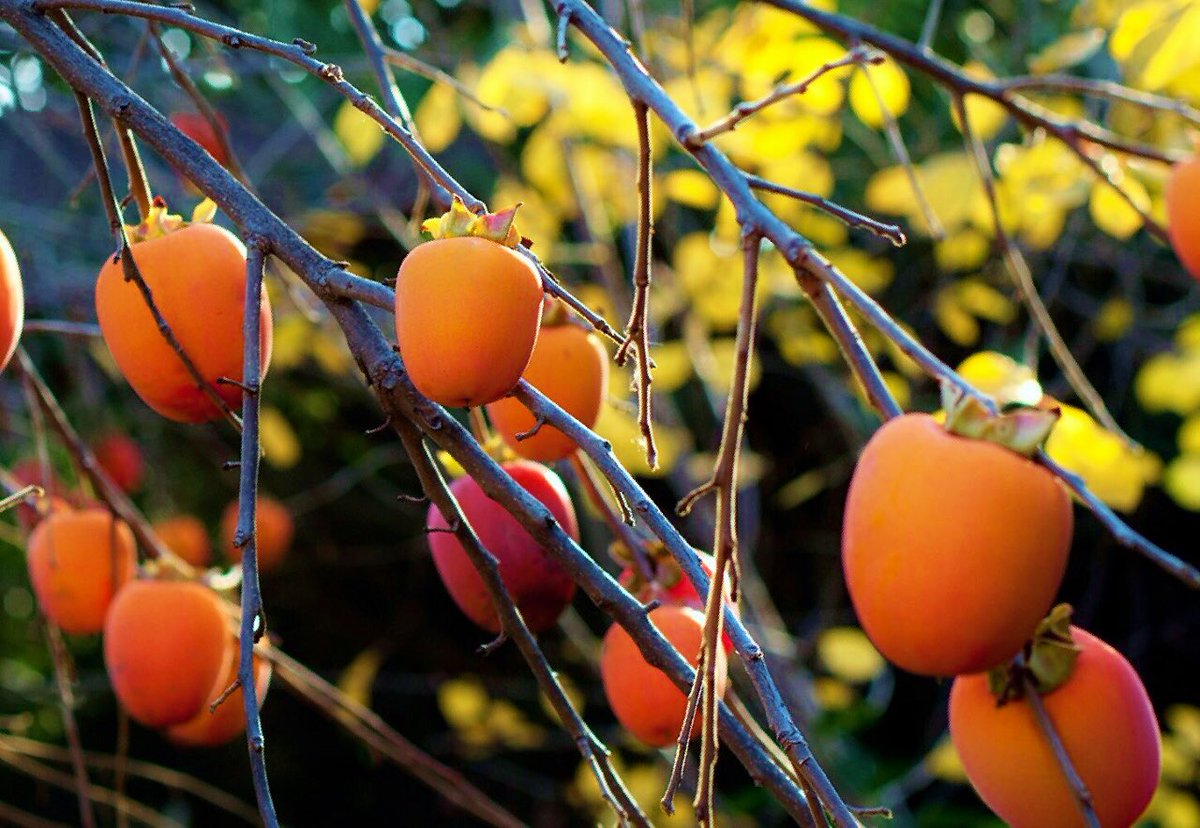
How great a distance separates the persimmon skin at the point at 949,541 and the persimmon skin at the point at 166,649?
1.95ft

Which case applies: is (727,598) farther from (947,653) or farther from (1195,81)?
(1195,81)

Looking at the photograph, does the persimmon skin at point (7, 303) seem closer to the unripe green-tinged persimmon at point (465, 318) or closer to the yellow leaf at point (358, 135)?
the unripe green-tinged persimmon at point (465, 318)

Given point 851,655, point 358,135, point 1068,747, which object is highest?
point 358,135

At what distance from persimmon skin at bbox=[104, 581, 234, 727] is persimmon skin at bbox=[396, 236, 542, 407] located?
0.46 metres

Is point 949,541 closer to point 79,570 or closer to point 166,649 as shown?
point 166,649

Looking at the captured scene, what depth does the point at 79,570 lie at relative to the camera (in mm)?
1020

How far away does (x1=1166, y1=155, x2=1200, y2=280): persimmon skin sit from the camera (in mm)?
747

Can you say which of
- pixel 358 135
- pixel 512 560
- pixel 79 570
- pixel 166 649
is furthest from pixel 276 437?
pixel 512 560

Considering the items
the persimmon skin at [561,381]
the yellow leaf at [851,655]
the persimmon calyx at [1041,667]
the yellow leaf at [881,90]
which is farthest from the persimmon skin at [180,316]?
the yellow leaf at [851,655]

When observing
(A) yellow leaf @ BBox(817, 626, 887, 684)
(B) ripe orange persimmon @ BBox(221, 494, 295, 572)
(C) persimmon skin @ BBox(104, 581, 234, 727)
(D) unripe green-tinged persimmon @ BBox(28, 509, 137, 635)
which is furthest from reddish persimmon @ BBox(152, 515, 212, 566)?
(A) yellow leaf @ BBox(817, 626, 887, 684)

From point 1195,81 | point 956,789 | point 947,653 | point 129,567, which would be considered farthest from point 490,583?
point 956,789

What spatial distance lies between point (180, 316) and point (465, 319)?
184mm

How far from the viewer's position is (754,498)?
6.23 ft

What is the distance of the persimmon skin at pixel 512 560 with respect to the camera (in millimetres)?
755
